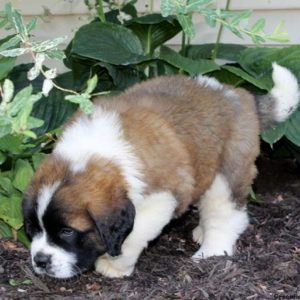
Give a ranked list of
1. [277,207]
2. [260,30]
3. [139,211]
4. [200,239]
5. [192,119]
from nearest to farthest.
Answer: [260,30]
[139,211]
[192,119]
[200,239]
[277,207]

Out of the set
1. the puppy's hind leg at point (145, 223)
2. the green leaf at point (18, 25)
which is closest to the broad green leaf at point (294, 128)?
the puppy's hind leg at point (145, 223)

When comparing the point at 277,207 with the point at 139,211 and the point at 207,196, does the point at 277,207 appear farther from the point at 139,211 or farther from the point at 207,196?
the point at 139,211

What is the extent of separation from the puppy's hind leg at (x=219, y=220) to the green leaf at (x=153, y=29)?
150cm

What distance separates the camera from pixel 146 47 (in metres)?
5.53

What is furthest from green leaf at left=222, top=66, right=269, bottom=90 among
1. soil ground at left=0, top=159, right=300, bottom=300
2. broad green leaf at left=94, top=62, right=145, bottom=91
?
soil ground at left=0, top=159, right=300, bottom=300

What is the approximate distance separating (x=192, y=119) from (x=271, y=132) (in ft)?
3.09

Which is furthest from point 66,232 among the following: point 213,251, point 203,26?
point 203,26

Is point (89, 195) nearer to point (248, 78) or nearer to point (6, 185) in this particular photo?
point (6, 185)

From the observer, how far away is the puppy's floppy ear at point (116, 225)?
3500 mm

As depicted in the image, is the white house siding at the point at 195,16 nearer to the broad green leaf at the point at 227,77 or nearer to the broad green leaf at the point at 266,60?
the broad green leaf at the point at 266,60

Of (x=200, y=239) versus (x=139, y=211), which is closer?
(x=139, y=211)

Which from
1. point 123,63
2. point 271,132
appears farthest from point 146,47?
point 271,132

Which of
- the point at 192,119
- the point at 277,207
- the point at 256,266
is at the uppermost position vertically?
the point at 192,119

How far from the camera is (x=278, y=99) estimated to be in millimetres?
4746
